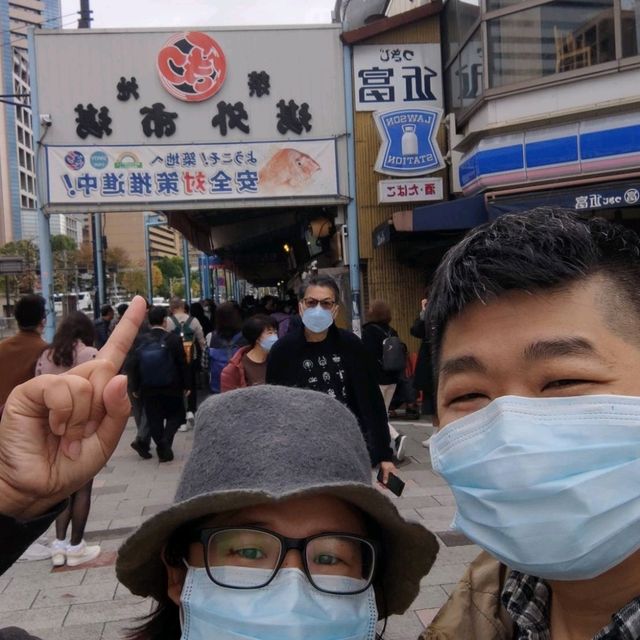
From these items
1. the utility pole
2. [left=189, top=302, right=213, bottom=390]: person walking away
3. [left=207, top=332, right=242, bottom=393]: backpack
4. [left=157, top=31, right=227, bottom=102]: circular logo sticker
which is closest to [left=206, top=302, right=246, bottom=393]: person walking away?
[left=207, top=332, right=242, bottom=393]: backpack

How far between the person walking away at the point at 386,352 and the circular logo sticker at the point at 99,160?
5.26 meters

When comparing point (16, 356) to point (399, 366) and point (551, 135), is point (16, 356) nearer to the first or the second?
point (399, 366)

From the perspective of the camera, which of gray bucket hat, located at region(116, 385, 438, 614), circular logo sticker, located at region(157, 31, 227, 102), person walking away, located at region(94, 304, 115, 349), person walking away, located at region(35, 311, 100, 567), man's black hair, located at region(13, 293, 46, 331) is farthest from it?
person walking away, located at region(94, 304, 115, 349)

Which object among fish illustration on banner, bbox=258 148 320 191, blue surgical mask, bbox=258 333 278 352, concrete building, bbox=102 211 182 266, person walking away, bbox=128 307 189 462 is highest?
concrete building, bbox=102 211 182 266

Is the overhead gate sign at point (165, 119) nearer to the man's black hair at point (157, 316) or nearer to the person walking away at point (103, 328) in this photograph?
the person walking away at point (103, 328)

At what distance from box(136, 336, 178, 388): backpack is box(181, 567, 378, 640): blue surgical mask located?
6.36 m

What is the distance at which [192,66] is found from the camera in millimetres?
11023

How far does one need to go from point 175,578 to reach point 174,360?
6.38m

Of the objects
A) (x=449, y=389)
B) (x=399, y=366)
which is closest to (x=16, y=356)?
(x=399, y=366)

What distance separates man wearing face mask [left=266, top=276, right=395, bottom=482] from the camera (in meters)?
4.86

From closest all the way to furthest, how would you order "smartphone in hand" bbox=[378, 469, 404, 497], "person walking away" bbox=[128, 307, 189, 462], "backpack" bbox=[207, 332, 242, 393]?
"smartphone in hand" bbox=[378, 469, 404, 497]
"person walking away" bbox=[128, 307, 189, 462]
"backpack" bbox=[207, 332, 242, 393]

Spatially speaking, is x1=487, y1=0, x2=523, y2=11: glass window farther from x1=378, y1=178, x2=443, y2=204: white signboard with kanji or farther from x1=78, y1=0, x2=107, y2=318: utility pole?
x1=78, y1=0, x2=107, y2=318: utility pole

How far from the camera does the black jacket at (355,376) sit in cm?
489

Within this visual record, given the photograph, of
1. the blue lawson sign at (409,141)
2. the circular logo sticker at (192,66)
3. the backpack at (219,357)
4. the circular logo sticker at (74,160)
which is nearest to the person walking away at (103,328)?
the circular logo sticker at (74,160)
